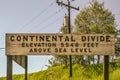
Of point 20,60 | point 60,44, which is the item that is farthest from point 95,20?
point 60,44

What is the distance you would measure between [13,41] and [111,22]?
42.7 metres

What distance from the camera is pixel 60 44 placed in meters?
12.4

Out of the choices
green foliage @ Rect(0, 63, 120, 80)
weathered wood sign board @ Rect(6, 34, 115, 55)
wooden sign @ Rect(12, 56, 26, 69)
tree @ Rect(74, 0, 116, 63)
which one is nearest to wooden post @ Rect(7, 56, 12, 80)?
weathered wood sign board @ Rect(6, 34, 115, 55)

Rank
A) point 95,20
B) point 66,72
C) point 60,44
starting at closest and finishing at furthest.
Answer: point 60,44, point 66,72, point 95,20

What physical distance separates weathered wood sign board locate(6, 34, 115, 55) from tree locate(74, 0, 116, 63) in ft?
133

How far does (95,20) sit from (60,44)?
4388cm

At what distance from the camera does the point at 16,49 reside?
12.4 metres

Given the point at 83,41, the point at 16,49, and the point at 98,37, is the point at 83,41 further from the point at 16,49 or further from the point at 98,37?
the point at 16,49

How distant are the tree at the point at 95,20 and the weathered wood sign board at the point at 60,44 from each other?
4043 centimetres

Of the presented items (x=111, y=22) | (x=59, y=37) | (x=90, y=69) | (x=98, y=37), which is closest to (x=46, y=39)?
(x=59, y=37)

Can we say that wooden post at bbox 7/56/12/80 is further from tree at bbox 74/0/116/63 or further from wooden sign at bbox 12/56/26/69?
tree at bbox 74/0/116/63

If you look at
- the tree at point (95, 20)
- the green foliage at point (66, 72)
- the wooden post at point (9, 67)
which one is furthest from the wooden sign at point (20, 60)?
the tree at point (95, 20)

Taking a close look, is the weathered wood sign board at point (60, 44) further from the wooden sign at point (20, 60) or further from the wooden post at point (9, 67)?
the wooden sign at point (20, 60)

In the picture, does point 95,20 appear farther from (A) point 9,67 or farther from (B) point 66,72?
(A) point 9,67
